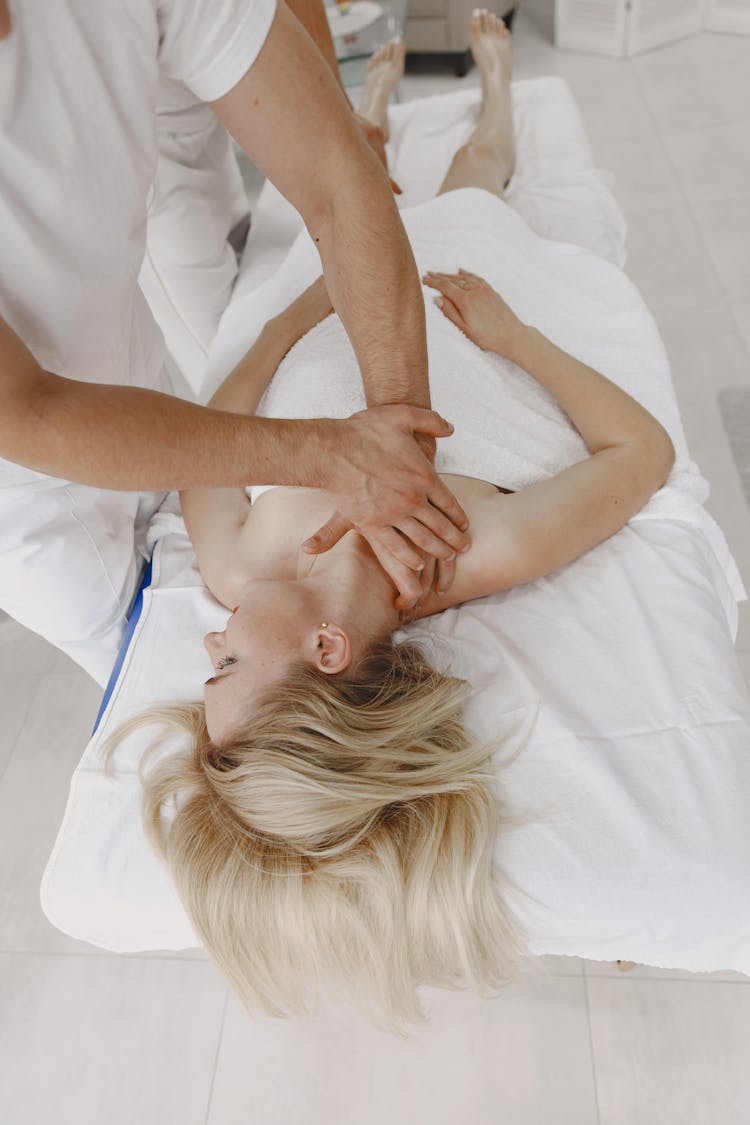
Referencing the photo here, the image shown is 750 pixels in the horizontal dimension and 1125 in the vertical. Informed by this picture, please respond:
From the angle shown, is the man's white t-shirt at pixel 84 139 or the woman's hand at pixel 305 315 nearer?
the man's white t-shirt at pixel 84 139

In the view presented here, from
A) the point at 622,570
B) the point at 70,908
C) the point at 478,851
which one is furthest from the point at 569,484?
the point at 70,908

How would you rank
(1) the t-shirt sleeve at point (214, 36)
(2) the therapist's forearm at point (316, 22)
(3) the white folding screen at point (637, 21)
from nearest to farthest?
(1) the t-shirt sleeve at point (214, 36), (2) the therapist's forearm at point (316, 22), (3) the white folding screen at point (637, 21)

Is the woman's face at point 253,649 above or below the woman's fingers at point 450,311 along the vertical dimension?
below

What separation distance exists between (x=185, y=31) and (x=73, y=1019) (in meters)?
1.55

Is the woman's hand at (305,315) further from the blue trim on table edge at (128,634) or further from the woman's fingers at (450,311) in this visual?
the blue trim on table edge at (128,634)

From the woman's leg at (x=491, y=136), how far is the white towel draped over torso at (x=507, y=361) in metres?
0.15

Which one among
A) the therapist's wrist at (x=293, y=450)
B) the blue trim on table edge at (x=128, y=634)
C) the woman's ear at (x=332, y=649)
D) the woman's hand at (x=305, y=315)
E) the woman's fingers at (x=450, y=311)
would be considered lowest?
the blue trim on table edge at (x=128, y=634)

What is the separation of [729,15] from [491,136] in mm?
2571

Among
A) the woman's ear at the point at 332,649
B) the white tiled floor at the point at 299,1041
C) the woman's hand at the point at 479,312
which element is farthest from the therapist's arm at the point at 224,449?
the white tiled floor at the point at 299,1041

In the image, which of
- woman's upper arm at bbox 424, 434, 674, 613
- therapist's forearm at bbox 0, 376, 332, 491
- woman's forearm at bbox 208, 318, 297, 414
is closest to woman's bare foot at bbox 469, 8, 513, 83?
woman's forearm at bbox 208, 318, 297, 414

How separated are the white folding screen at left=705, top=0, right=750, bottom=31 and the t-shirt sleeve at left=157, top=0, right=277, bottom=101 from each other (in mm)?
3531

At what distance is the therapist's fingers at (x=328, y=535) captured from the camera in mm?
1100

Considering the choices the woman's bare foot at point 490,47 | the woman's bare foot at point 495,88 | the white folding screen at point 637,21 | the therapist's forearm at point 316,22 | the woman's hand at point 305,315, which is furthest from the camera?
the white folding screen at point 637,21

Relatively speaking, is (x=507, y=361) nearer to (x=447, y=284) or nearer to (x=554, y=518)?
(x=447, y=284)
